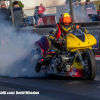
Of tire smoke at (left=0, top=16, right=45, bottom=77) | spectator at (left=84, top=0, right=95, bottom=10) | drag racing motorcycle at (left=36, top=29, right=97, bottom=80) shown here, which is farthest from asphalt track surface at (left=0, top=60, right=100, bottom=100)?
spectator at (left=84, top=0, right=95, bottom=10)

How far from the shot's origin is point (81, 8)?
16.3 meters

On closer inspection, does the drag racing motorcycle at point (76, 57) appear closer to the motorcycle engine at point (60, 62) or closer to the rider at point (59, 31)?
the motorcycle engine at point (60, 62)

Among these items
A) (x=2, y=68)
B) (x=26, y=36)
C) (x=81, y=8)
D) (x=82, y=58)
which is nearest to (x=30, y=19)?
(x=81, y=8)

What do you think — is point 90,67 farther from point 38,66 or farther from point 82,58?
point 38,66

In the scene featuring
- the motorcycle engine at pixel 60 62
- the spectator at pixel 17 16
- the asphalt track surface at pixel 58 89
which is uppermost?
the spectator at pixel 17 16

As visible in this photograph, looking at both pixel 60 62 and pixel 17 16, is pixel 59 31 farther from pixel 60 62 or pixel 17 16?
pixel 17 16

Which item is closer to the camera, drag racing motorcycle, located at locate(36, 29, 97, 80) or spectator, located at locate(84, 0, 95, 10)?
drag racing motorcycle, located at locate(36, 29, 97, 80)

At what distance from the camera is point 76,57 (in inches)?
233

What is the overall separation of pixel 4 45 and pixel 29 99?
4.99m

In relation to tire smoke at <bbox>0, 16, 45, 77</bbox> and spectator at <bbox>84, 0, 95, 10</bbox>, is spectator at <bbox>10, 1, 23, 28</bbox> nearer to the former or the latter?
tire smoke at <bbox>0, 16, 45, 77</bbox>

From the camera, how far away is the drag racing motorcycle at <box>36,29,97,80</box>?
5629 millimetres

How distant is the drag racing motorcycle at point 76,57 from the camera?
5629 millimetres

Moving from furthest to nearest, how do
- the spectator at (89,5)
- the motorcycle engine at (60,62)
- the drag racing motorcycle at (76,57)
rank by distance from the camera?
the spectator at (89,5) → the motorcycle engine at (60,62) → the drag racing motorcycle at (76,57)

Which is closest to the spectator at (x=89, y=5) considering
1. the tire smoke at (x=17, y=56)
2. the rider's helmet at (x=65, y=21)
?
the tire smoke at (x=17, y=56)
